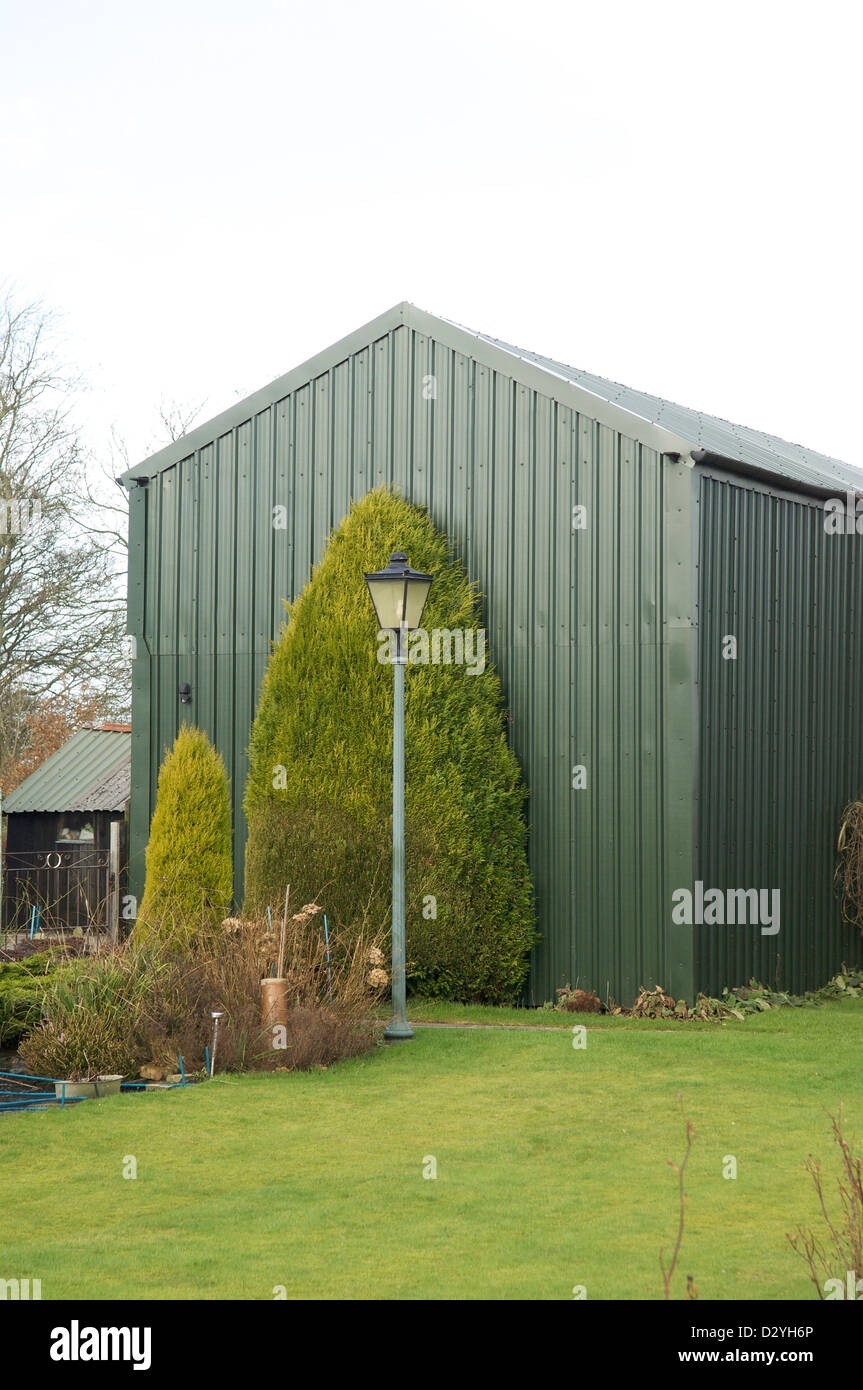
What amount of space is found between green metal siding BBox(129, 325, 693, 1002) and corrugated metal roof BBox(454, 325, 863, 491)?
31.6 inches

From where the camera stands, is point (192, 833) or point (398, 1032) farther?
point (192, 833)

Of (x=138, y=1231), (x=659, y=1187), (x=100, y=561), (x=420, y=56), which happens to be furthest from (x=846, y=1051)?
(x=100, y=561)

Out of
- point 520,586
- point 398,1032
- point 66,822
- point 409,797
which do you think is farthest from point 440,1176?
point 66,822

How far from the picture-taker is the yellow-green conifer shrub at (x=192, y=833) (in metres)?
13.1

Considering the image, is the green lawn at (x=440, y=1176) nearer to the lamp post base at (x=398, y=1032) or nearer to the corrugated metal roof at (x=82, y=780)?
the lamp post base at (x=398, y=1032)

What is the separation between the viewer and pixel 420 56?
40.4 ft

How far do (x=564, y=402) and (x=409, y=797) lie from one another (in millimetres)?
3970

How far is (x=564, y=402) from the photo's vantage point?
42.6 ft

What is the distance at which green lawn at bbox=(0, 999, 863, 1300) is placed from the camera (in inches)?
201

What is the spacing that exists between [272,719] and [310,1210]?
7618mm

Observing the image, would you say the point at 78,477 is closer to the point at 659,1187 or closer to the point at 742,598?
the point at 742,598

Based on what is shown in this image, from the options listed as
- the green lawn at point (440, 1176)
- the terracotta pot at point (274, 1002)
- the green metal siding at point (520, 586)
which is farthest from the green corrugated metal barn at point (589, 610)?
the terracotta pot at point (274, 1002)

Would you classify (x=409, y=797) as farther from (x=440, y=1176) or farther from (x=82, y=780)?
(x=82, y=780)
